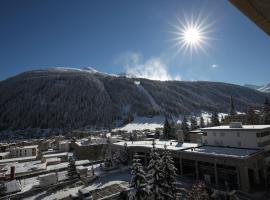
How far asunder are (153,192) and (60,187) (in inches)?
830

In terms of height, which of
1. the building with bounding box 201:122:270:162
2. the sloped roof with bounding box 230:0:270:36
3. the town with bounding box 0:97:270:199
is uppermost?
the sloped roof with bounding box 230:0:270:36

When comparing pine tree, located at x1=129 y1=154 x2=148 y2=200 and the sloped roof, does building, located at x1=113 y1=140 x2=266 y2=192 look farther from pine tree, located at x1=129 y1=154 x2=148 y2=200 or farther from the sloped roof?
the sloped roof

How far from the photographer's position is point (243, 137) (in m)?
31.8

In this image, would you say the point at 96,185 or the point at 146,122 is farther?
the point at 146,122

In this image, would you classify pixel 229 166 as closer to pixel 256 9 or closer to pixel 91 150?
pixel 256 9

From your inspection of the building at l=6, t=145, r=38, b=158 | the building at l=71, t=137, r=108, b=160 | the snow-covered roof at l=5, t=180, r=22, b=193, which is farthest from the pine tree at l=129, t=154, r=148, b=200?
the building at l=6, t=145, r=38, b=158

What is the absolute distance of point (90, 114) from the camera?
167 metres

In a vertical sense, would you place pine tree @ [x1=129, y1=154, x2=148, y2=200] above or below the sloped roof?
below

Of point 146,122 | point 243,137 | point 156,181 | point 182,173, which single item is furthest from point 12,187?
point 146,122

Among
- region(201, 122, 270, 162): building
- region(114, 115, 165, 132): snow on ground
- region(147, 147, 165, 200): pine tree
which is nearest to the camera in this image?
region(147, 147, 165, 200): pine tree

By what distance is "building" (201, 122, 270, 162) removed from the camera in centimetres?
3041

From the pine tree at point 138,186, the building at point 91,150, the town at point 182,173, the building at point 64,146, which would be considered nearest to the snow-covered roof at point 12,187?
the town at point 182,173

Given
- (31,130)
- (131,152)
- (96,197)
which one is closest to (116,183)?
(96,197)

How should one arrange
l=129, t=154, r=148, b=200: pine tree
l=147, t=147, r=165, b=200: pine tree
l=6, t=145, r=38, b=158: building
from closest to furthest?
1. l=147, t=147, r=165, b=200: pine tree
2. l=129, t=154, r=148, b=200: pine tree
3. l=6, t=145, r=38, b=158: building
